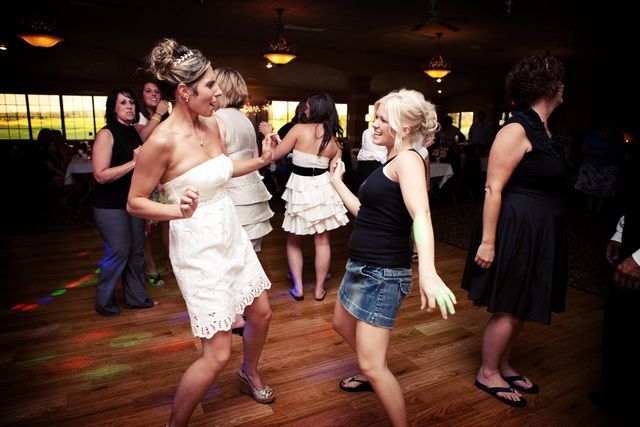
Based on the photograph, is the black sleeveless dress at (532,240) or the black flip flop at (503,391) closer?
the black sleeveless dress at (532,240)

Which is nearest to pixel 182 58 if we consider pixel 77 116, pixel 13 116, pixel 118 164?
pixel 118 164

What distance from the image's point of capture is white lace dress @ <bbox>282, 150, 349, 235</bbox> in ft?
10.3

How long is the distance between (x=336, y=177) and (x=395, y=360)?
47.8 inches

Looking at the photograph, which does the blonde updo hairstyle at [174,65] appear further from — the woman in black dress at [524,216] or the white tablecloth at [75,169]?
the white tablecloth at [75,169]

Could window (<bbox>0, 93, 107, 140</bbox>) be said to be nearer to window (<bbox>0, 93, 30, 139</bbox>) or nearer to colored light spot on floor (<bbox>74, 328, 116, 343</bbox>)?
window (<bbox>0, 93, 30, 139</bbox>)

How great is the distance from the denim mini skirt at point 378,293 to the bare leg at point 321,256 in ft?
5.18

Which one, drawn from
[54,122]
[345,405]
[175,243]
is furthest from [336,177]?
[54,122]

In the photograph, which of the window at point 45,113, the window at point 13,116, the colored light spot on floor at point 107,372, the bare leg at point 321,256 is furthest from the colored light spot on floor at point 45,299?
the window at point 13,116

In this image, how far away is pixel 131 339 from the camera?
2689 mm

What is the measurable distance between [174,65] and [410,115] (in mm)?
840

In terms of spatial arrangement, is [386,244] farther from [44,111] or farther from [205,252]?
[44,111]

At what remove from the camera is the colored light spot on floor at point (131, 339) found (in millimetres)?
2627

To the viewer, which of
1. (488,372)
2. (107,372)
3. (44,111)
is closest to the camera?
(488,372)

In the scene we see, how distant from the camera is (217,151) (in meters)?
1.77
